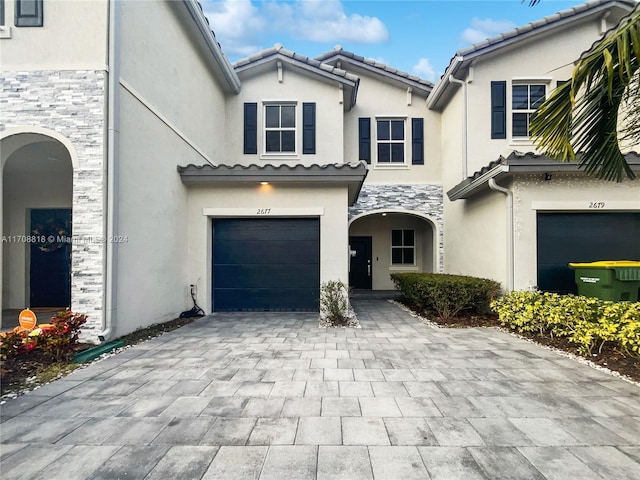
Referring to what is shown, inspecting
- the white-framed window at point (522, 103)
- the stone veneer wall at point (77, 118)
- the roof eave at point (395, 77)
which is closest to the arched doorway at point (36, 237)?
the stone veneer wall at point (77, 118)

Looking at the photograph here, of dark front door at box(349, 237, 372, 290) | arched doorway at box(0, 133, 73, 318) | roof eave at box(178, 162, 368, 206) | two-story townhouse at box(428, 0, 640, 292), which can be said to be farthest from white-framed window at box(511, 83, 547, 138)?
arched doorway at box(0, 133, 73, 318)

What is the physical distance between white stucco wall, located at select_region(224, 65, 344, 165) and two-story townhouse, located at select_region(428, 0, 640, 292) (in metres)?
3.46

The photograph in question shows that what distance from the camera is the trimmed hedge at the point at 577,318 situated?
4223mm

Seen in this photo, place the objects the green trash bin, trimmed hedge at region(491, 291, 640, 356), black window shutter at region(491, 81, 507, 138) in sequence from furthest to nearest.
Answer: black window shutter at region(491, 81, 507, 138)
the green trash bin
trimmed hedge at region(491, 291, 640, 356)

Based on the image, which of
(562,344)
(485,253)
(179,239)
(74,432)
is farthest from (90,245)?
(485,253)

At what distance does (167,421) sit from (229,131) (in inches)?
362

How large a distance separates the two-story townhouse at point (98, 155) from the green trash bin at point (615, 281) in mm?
8403

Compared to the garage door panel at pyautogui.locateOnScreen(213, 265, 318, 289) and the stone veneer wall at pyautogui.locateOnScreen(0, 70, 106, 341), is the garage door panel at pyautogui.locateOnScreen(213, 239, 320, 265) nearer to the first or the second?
the garage door panel at pyautogui.locateOnScreen(213, 265, 318, 289)

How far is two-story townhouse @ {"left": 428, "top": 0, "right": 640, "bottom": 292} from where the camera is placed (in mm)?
6556

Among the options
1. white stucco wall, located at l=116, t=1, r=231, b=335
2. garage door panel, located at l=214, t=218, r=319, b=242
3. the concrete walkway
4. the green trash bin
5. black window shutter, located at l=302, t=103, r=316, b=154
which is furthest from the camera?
black window shutter, located at l=302, t=103, r=316, b=154

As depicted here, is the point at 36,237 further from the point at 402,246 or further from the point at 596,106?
the point at 402,246

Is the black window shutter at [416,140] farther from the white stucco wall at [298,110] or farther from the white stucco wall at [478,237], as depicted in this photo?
the white stucco wall at [298,110]

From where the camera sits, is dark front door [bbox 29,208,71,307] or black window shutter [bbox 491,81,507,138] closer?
dark front door [bbox 29,208,71,307]

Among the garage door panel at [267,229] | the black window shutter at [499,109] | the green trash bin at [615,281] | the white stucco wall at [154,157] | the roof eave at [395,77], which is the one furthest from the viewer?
the roof eave at [395,77]
